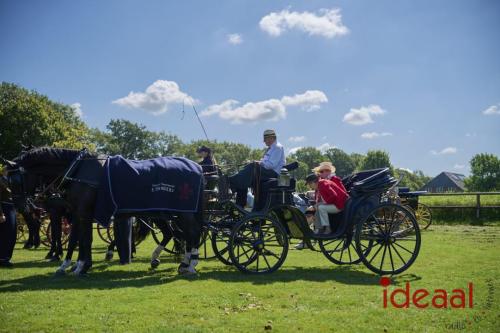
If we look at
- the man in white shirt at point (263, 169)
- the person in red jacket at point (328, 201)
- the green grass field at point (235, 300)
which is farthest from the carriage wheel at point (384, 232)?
the man in white shirt at point (263, 169)

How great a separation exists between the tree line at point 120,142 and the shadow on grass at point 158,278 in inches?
81.3

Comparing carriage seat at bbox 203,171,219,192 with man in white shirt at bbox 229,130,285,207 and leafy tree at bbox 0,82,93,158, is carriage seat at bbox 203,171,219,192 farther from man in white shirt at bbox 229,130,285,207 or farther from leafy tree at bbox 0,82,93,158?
leafy tree at bbox 0,82,93,158

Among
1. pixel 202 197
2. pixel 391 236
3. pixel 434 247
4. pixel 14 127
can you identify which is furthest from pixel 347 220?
pixel 14 127

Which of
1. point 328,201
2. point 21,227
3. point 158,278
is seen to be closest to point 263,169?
point 328,201

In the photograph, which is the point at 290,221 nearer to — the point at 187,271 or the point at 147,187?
the point at 187,271

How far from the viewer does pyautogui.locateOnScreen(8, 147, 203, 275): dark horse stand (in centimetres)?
725

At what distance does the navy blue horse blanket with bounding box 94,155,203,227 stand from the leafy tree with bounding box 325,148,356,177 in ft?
328

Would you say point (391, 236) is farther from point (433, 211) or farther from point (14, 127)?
point (14, 127)

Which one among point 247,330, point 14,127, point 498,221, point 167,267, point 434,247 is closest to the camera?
point 247,330

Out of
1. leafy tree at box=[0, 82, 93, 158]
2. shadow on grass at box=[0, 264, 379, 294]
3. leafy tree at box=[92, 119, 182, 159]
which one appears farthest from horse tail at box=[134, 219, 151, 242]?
leafy tree at box=[92, 119, 182, 159]

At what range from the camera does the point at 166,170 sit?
7395 mm

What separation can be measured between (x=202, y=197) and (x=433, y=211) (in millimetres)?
16781

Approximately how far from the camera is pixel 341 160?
348 ft

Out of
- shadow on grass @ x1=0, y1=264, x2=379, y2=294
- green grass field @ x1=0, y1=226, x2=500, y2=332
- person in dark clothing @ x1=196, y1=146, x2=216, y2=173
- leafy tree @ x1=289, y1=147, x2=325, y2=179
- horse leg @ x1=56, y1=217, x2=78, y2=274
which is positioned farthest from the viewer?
leafy tree @ x1=289, y1=147, x2=325, y2=179
